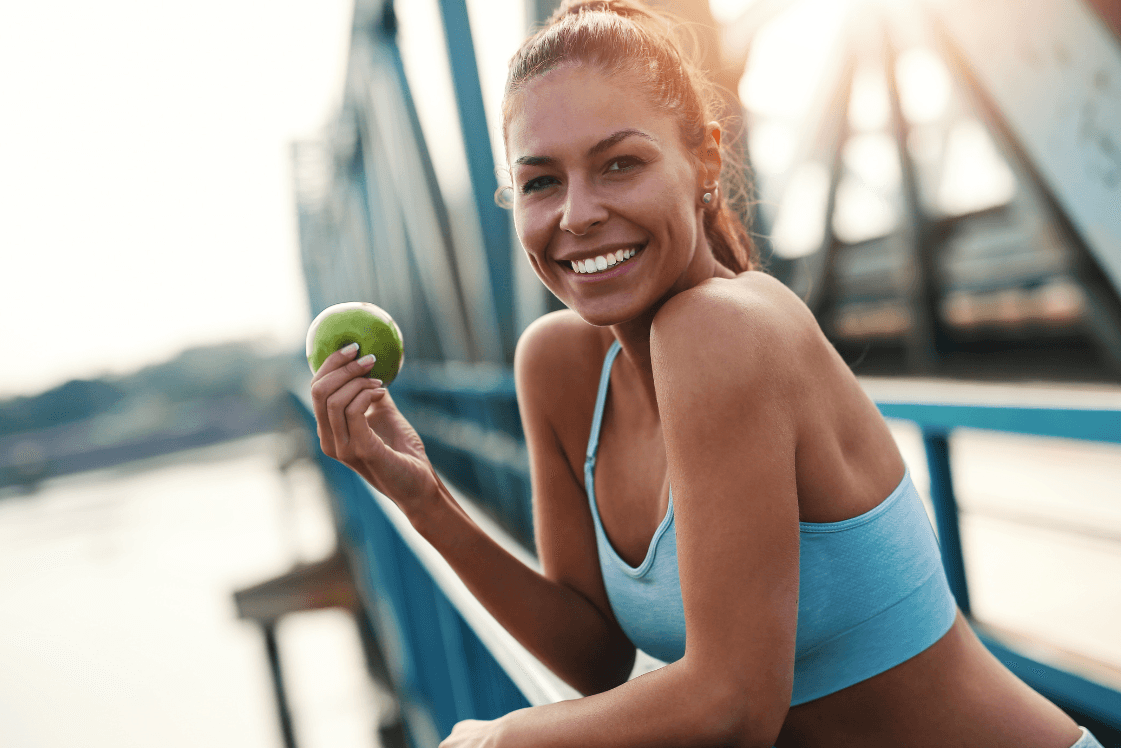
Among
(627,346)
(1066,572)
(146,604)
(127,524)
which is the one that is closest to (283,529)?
(146,604)

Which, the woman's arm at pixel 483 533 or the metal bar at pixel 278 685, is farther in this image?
the metal bar at pixel 278 685

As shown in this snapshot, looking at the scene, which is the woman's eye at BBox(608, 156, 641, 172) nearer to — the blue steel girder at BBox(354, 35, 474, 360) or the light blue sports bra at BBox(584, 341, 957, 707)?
the light blue sports bra at BBox(584, 341, 957, 707)

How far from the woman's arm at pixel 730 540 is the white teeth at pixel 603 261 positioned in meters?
0.22

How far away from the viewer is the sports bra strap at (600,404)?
4.79 feet

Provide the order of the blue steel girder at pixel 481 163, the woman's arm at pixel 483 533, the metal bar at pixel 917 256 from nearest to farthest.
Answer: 1. the woman's arm at pixel 483 533
2. the blue steel girder at pixel 481 163
3. the metal bar at pixel 917 256

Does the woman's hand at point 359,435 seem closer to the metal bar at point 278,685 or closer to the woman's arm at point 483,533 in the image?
the woman's arm at point 483,533

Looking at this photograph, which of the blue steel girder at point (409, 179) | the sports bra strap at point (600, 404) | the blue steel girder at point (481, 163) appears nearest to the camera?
the sports bra strap at point (600, 404)

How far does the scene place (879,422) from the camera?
1.15m

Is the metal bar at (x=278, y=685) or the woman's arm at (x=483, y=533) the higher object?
the woman's arm at (x=483, y=533)

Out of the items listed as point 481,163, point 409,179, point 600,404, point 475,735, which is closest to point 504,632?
point 475,735

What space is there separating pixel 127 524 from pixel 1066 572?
1054 inches

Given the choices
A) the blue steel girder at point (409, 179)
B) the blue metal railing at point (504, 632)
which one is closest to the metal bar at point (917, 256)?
the blue metal railing at point (504, 632)

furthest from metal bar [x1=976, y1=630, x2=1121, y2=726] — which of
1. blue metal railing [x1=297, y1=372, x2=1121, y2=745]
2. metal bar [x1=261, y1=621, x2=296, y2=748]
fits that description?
metal bar [x1=261, y1=621, x2=296, y2=748]

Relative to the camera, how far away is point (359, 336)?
1.54 meters
